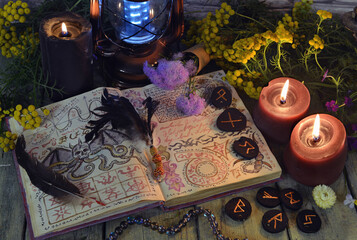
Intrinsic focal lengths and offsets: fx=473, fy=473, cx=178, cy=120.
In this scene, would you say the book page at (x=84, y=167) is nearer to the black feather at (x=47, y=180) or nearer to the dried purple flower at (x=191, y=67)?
the black feather at (x=47, y=180)

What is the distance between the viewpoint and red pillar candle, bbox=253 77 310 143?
3.77 feet

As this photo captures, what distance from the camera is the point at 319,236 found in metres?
1.06

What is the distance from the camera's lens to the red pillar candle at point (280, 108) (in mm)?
1150

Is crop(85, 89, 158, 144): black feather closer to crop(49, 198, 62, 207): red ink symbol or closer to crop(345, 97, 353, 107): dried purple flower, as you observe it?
crop(49, 198, 62, 207): red ink symbol

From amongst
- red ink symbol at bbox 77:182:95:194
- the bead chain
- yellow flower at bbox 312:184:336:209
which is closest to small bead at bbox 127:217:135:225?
the bead chain

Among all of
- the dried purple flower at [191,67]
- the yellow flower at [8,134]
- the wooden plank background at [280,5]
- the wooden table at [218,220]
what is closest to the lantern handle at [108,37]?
the dried purple flower at [191,67]

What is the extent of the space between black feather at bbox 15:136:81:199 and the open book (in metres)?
0.02

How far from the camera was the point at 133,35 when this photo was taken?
4.12 feet

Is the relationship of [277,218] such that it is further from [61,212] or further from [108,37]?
[108,37]

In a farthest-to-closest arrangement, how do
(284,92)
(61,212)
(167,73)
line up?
(167,73), (284,92), (61,212)

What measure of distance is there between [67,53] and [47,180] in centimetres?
32

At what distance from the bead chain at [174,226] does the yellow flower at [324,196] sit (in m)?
Result: 0.23

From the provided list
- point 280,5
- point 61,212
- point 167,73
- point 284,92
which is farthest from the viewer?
point 280,5

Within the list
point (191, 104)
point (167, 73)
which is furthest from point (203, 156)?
point (167, 73)
